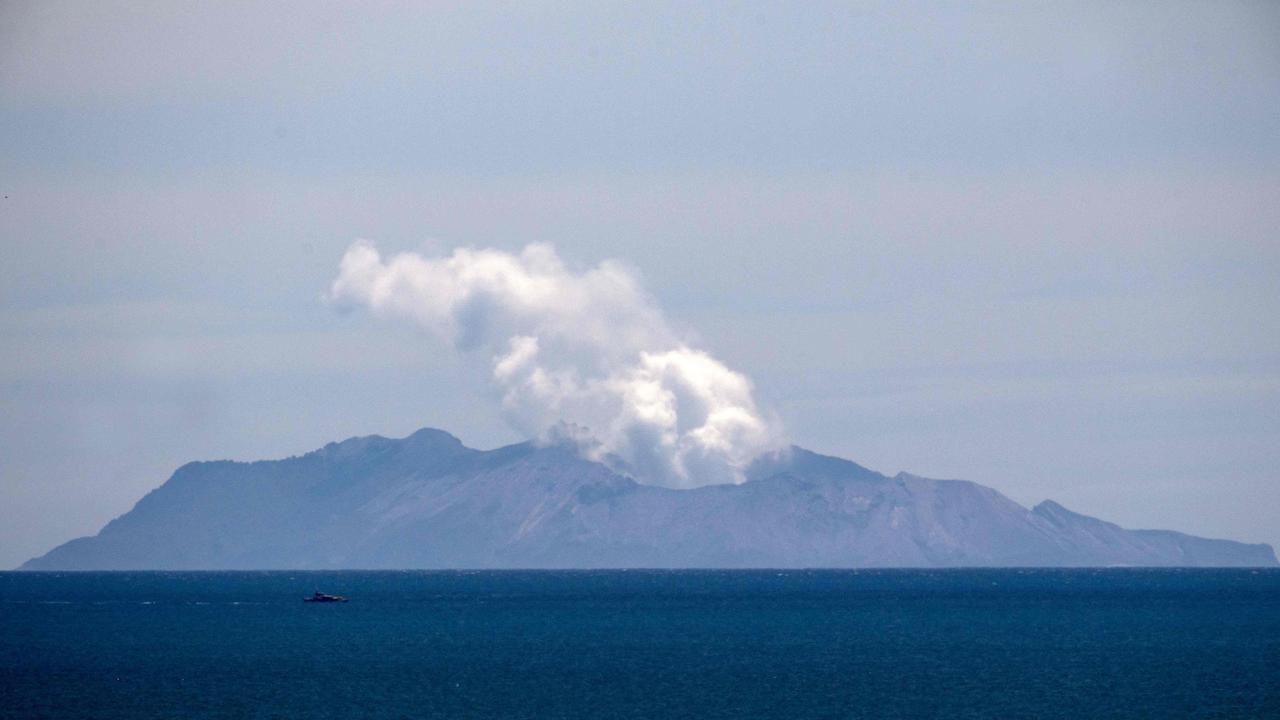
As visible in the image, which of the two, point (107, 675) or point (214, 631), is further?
point (214, 631)

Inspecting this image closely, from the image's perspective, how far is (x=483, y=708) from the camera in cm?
10900

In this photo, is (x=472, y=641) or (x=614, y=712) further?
(x=472, y=641)

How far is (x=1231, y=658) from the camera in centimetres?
14562

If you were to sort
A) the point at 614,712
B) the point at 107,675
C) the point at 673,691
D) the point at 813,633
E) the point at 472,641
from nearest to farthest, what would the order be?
the point at 614,712
the point at 673,691
the point at 107,675
the point at 472,641
the point at 813,633

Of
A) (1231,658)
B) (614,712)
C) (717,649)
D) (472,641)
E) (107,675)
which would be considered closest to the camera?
(614,712)

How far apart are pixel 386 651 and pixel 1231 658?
76.3 metres

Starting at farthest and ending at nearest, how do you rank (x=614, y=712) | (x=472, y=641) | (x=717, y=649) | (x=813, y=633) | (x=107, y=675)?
(x=813, y=633)
(x=472, y=641)
(x=717, y=649)
(x=107, y=675)
(x=614, y=712)

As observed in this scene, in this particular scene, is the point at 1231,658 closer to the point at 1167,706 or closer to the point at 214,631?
the point at 1167,706

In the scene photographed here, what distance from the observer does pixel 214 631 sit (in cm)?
19412

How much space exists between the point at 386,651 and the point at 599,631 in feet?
127

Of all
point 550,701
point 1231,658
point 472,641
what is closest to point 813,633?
point 472,641

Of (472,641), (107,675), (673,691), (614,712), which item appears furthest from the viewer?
(472,641)

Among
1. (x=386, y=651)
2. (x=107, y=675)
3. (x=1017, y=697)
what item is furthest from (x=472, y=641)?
(x=1017, y=697)

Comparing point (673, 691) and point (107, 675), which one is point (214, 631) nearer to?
point (107, 675)
